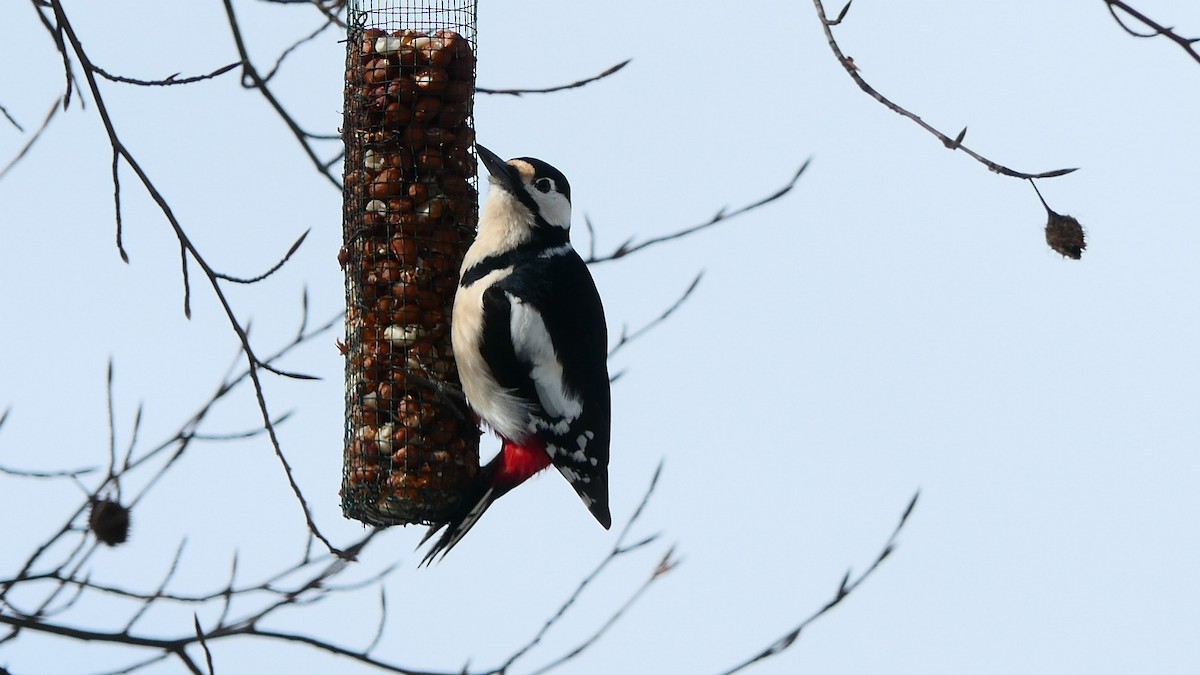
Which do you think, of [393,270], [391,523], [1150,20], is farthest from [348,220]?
[1150,20]

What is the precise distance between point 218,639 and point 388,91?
5.64 feet

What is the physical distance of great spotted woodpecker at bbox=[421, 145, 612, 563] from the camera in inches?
179

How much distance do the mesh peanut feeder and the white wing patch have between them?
0.26 m

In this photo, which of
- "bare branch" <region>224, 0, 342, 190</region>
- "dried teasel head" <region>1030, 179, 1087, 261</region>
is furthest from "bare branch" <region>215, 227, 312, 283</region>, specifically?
"dried teasel head" <region>1030, 179, 1087, 261</region>

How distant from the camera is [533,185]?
15.5ft

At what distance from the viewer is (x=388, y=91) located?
4.63 m

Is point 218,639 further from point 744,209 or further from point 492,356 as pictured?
point 744,209

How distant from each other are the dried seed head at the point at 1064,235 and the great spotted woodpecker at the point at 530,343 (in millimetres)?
1541

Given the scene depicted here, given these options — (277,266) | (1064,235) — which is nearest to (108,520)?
(277,266)

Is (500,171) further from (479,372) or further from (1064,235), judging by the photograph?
(1064,235)

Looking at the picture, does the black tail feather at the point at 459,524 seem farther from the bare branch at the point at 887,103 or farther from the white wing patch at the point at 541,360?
the bare branch at the point at 887,103

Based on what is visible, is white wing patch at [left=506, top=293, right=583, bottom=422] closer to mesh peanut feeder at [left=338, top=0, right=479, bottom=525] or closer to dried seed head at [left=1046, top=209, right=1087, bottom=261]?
mesh peanut feeder at [left=338, top=0, right=479, bottom=525]

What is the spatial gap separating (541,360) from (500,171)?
0.57 m

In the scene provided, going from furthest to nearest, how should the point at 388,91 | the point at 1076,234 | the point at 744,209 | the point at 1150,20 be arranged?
the point at 388,91
the point at 744,209
the point at 1076,234
the point at 1150,20
